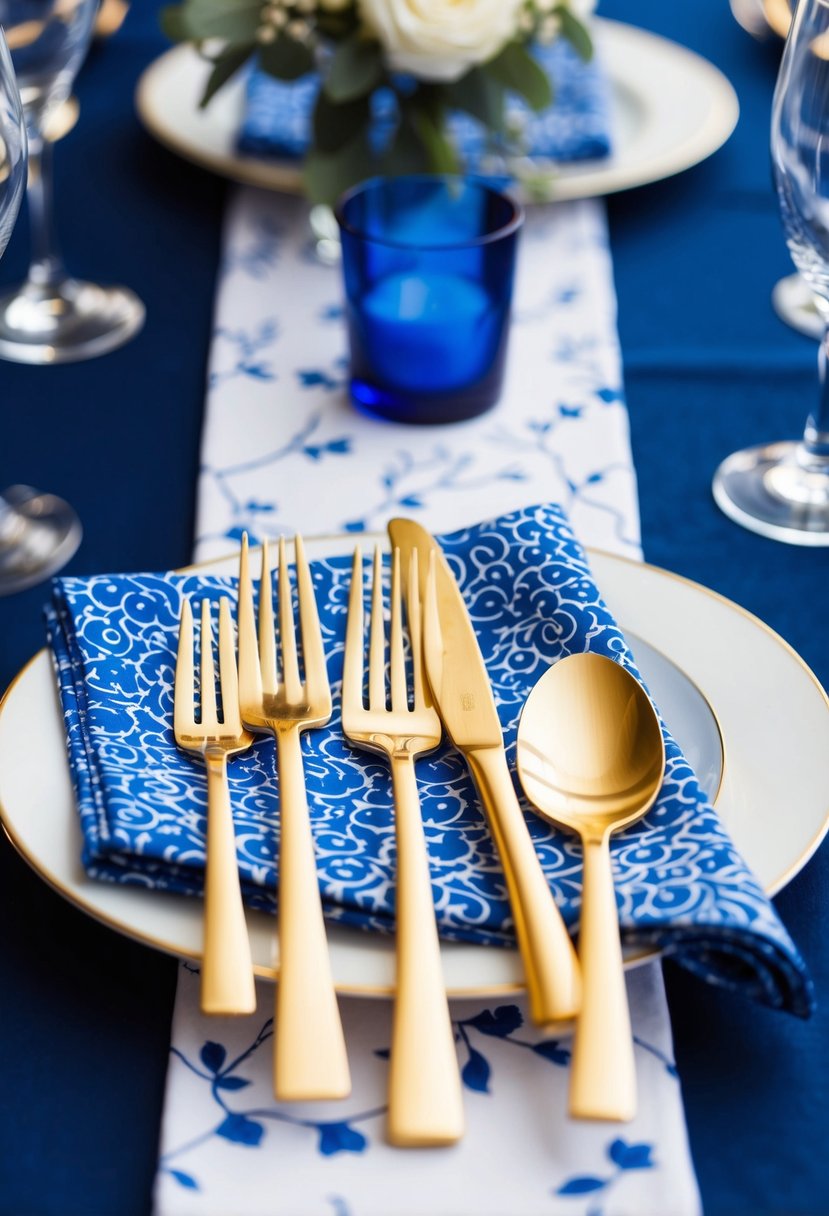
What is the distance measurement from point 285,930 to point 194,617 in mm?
192

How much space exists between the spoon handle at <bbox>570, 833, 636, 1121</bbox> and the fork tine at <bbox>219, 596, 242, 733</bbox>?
0.16m

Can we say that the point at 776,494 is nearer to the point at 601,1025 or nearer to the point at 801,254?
the point at 801,254

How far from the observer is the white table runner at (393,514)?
0.39 meters

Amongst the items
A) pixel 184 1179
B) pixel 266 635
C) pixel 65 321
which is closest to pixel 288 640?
pixel 266 635

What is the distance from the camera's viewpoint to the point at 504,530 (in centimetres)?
60

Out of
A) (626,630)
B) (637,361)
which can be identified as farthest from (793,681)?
(637,361)

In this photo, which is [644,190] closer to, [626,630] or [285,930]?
[626,630]

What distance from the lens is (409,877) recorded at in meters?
0.43

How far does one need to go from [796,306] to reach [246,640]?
55 cm

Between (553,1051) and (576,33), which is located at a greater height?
(576,33)

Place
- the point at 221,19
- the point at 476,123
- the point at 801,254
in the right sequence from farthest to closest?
1. the point at 476,123
2. the point at 221,19
3. the point at 801,254

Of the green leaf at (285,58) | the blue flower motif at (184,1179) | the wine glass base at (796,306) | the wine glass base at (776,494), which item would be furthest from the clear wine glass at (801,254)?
the blue flower motif at (184,1179)

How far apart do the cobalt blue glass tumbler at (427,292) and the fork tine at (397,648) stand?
229mm

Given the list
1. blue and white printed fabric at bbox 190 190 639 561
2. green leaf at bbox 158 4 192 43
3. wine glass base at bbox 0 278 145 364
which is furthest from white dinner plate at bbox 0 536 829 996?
green leaf at bbox 158 4 192 43
